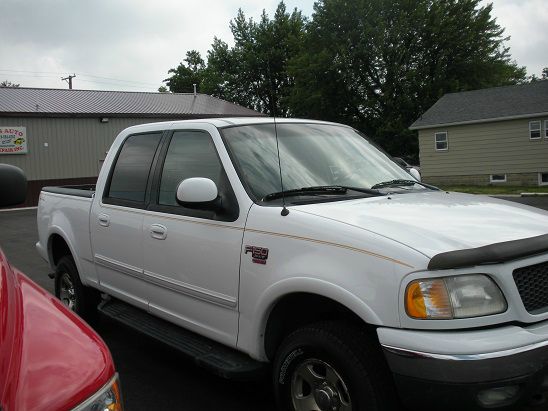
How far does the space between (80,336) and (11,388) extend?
17.0 inches

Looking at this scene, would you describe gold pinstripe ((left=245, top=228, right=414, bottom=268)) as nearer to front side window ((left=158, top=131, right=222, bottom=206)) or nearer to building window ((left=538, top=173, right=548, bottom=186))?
front side window ((left=158, top=131, right=222, bottom=206))

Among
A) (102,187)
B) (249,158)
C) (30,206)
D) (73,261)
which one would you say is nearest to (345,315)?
(249,158)

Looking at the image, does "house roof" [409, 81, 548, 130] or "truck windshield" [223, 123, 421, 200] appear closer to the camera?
"truck windshield" [223, 123, 421, 200]

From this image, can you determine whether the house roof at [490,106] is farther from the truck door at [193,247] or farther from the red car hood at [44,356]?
the red car hood at [44,356]

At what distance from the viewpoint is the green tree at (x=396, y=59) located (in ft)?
122

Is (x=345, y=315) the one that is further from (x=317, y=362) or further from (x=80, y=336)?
(x=80, y=336)

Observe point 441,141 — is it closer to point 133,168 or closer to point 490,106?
point 490,106

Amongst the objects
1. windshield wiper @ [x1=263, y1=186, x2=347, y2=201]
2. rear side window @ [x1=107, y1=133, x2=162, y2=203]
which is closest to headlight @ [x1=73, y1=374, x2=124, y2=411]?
windshield wiper @ [x1=263, y1=186, x2=347, y2=201]

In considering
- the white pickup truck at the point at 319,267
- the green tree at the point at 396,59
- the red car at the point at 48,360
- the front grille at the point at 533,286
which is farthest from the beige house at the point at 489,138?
the red car at the point at 48,360

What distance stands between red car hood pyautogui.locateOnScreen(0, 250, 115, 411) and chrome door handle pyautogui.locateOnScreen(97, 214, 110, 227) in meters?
2.41

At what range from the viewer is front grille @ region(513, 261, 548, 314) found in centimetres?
249

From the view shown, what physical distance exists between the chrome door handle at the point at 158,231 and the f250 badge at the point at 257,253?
0.87m

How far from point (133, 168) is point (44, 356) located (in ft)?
9.85

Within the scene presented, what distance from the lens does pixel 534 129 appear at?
24812mm
